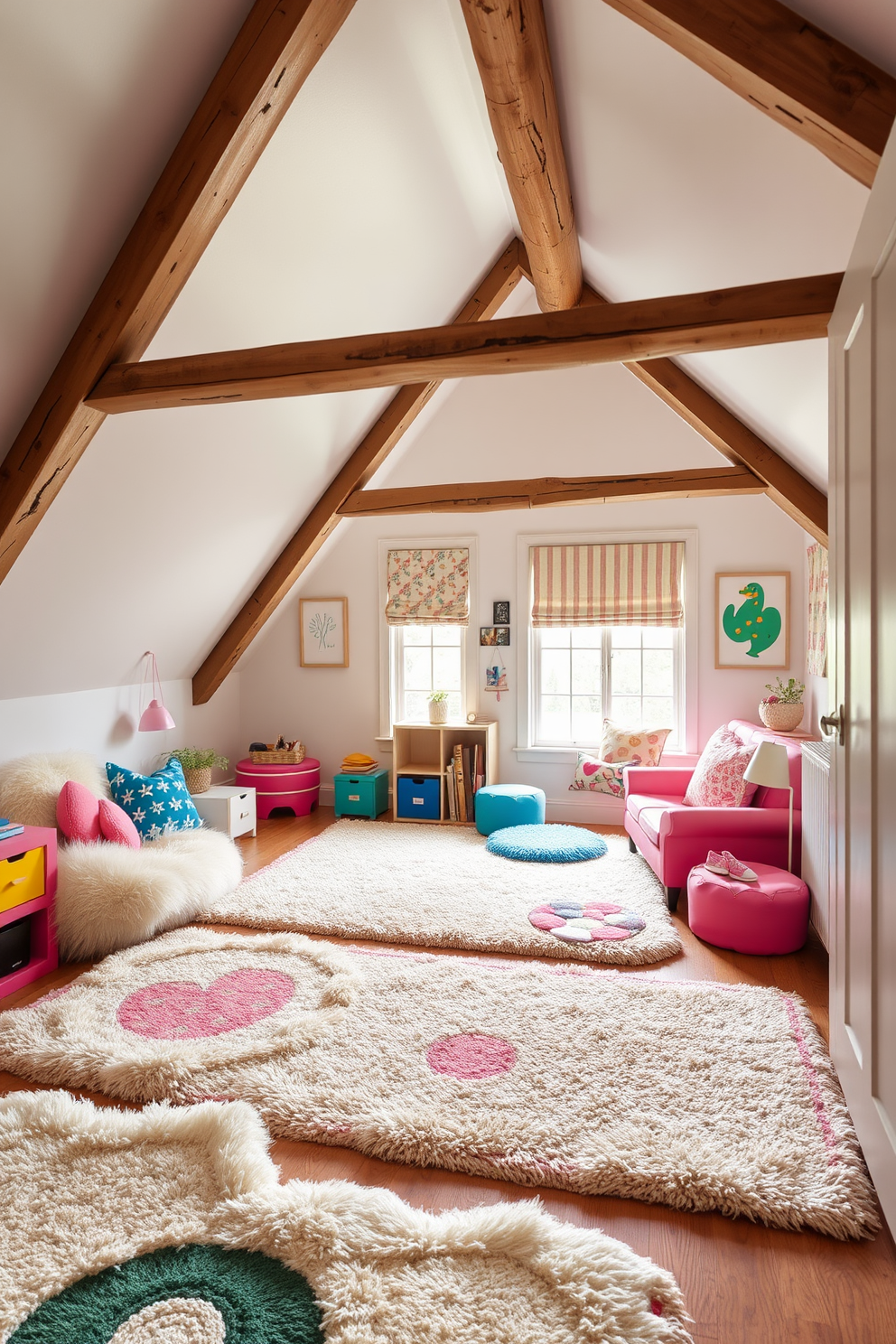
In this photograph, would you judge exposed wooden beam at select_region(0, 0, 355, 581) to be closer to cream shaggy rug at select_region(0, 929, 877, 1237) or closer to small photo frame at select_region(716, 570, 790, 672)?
cream shaggy rug at select_region(0, 929, 877, 1237)


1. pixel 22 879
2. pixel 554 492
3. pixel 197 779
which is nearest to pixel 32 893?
pixel 22 879

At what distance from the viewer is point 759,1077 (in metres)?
2.23

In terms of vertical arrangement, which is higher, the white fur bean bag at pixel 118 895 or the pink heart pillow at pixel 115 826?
the pink heart pillow at pixel 115 826

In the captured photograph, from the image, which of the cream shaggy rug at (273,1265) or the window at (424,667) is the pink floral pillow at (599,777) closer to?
the window at (424,667)

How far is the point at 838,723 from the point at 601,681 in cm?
353

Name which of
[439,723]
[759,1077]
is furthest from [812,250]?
[439,723]

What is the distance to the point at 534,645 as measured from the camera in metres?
5.54

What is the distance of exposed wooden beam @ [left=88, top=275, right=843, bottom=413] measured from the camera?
2246 millimetres

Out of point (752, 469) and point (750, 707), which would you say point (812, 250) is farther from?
point (750, 707)

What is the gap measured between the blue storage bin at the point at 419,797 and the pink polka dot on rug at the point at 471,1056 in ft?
9.68

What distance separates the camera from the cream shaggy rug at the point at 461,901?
10.8ft

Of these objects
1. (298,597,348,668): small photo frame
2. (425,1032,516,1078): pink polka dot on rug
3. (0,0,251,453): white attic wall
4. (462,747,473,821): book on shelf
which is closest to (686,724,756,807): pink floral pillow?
(462,747,473,821): book on shelf

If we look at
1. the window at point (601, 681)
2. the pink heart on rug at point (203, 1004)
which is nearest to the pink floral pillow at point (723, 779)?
the window at point (601, 681)

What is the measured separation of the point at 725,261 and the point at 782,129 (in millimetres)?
751
